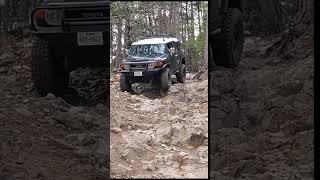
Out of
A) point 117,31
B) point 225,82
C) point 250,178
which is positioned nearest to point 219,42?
point 225,82

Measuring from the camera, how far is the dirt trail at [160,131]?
270 cm

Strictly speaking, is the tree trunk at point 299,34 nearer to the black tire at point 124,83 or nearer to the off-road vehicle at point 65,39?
the black tire at point 124,83

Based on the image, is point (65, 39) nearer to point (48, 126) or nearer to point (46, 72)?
point (46, 72)

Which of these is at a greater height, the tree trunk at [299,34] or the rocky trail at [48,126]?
the tree trunk at [299,34]

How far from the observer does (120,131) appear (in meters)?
2.79

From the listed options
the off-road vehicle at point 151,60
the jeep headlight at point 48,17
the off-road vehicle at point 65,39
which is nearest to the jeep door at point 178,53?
the off-road vehicle at point 151,60

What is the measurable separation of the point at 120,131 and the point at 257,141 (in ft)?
2.46

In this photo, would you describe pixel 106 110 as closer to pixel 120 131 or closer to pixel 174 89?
pixel 120 131

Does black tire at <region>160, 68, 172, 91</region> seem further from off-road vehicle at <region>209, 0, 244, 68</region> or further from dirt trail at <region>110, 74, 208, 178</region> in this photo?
off-road vehicle at <region>209, 0, 244, 68</region>

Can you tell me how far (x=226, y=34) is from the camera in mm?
2832

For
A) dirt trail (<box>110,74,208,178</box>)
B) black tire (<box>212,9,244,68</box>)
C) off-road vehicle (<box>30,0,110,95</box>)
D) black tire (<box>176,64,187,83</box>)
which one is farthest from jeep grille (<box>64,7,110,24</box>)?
black tire (<box>212,9,244,68</box>)

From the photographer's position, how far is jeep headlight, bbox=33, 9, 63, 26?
116 inches

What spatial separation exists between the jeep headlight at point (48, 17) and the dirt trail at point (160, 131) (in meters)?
0.53

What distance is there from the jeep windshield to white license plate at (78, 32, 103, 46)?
0.72 feet
